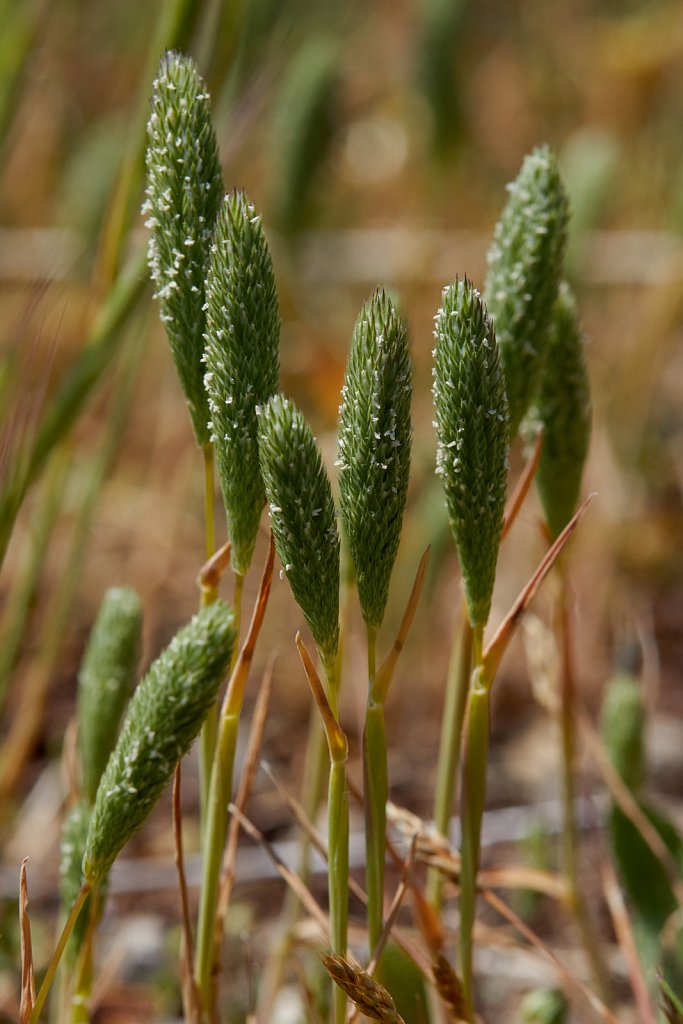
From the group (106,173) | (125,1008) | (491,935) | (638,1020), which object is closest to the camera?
(491,935)

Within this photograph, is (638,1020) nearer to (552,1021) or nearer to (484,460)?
(552,1021)

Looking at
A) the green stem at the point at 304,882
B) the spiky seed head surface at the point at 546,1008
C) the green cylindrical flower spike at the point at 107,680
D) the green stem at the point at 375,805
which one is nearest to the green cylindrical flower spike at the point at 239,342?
the green stem at the point at 375,805

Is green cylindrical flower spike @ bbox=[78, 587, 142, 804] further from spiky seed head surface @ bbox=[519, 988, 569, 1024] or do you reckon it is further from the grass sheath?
spiky seed head surface @ bbox=[519, 988, 569, 1024]

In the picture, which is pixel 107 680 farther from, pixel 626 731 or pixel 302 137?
pixel 302 137

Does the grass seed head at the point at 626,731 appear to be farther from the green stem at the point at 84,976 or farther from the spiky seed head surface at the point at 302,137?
the spiky seed head surface at the point at 302,137

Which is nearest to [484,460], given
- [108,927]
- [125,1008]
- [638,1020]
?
[638,1020]

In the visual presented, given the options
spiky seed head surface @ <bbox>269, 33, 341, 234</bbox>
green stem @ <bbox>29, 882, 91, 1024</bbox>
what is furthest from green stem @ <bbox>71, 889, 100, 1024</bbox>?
spiky seed head surface @ <bbox>269, 33, 341, 234</bbox>
